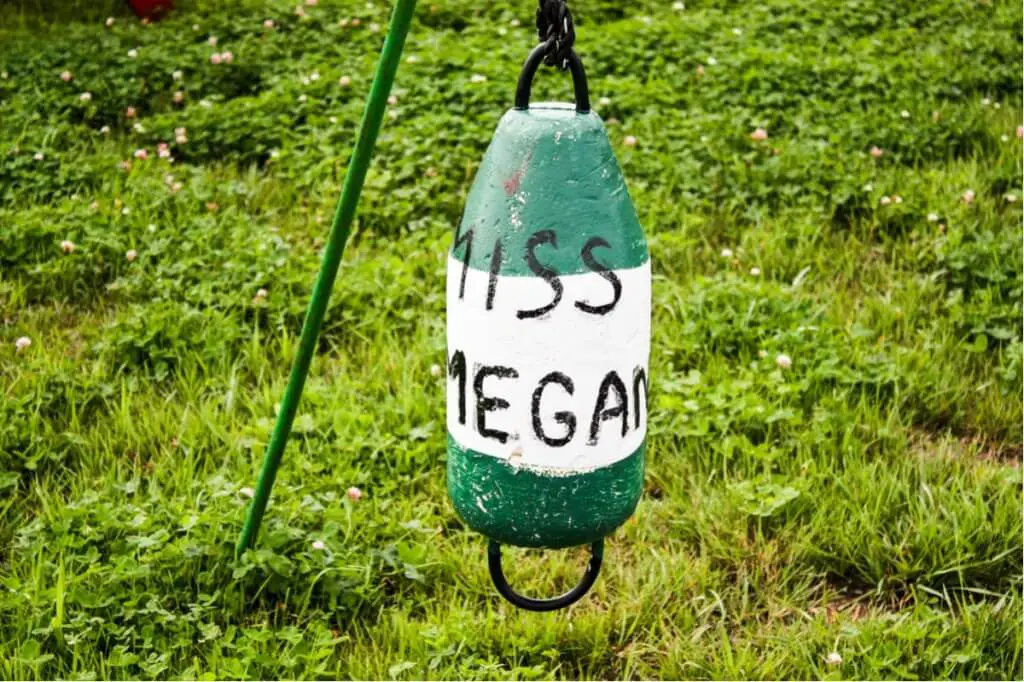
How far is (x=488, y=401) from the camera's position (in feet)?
5.67

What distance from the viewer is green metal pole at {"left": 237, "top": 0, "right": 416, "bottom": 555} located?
6.20ft

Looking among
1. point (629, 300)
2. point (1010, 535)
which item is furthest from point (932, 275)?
point (629, 300)

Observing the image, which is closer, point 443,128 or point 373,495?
point 373,495

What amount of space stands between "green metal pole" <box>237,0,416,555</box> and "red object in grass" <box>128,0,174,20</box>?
5090 mm

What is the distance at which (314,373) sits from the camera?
11.7 ft

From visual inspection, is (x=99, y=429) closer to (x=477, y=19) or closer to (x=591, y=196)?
(x=591, y=196)

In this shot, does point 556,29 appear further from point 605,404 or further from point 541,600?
point 541,600

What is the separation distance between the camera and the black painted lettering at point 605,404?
172 centimetres

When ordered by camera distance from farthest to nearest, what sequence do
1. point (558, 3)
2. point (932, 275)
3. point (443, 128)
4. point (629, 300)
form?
point (443, 128) → point (932, 275) → point (629, 300) → point (558, 3)

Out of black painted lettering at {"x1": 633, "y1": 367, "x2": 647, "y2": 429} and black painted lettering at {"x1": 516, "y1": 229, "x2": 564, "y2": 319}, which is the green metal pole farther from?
black painted lettering at {"x1": 633, "y1": 367, "x2": 647, "y2": 429}

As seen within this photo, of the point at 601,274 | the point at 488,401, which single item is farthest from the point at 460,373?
the point at 601,274

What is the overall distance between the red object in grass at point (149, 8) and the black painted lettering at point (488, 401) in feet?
19.2

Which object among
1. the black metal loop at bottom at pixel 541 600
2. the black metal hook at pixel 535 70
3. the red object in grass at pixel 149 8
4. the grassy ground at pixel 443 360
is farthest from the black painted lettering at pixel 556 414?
the red object in grass at pixel 149 8

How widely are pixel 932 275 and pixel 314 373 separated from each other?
2.35m
